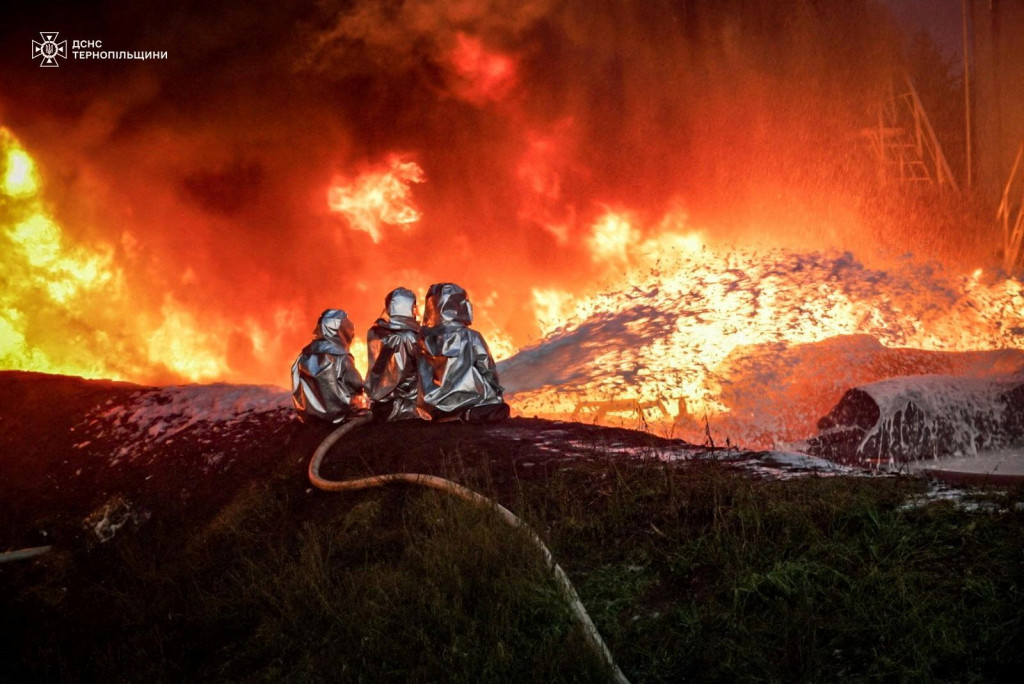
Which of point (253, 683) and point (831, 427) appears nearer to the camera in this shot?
point (253, 683)

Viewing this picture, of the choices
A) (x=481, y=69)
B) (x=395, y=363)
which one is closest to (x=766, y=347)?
(x=395, y=363)

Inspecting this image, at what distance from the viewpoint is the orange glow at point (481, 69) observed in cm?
1514

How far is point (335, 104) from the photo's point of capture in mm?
15430

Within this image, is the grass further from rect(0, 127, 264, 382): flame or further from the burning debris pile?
rect(0, 127, 264, 382): flame

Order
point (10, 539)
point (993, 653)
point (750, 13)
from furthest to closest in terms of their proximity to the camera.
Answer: point (750, 13) → point (10, 539) → point (993, 653)

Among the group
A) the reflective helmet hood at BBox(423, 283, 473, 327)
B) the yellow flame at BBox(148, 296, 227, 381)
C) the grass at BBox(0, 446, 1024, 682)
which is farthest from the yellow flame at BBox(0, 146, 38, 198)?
the grass at BBox(0, 446, 1024, 682)

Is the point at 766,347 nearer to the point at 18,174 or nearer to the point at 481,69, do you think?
the point at 481,69

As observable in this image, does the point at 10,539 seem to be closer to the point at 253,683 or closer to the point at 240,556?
the point at 240,556

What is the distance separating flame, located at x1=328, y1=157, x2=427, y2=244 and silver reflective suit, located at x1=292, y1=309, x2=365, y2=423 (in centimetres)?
699

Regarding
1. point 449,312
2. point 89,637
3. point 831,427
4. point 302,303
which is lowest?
point 89,637

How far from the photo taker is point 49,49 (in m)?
14.7

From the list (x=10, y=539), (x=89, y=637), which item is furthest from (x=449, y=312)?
(x=10, y=539)

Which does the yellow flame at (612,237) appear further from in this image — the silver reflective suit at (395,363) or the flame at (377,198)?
the silver reflective suit at (395,363)

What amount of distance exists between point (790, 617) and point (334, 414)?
218 inches
